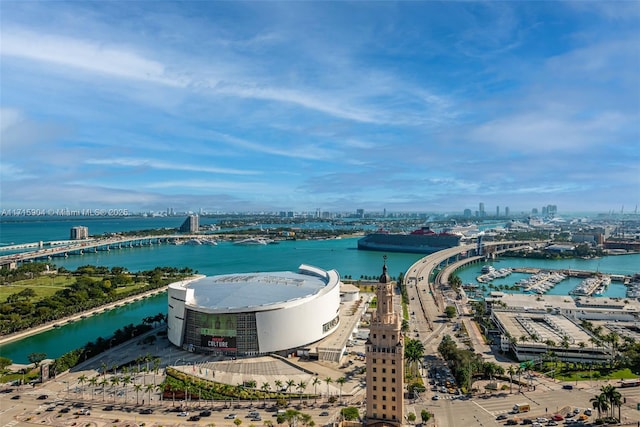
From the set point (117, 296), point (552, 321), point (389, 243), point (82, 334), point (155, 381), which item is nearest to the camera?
point (155, 381)

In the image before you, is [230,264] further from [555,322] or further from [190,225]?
[190,225]

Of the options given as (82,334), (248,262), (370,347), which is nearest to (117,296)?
(82,334)

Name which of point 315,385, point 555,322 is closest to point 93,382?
point 315,385

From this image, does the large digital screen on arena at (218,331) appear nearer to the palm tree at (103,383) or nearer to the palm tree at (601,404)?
the palm tree at (103,383)

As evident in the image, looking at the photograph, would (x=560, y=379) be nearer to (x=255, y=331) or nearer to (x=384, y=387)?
(x=384, y=387)

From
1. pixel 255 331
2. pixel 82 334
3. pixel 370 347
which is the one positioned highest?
pixel 370 347

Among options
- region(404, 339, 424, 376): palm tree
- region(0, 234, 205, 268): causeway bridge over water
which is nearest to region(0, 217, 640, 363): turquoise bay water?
region(0, 234, 205, 268): causeway bridge over water
